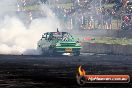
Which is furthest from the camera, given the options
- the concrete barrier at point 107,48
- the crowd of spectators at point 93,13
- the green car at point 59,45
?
the crowd of spectators at point 93,13

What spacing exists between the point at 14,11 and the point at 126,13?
19950mm

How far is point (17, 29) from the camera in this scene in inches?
1897

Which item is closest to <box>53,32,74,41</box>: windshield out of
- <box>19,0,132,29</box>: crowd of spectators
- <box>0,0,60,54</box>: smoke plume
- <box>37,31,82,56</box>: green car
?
<box>37,31,82,56</box>: green car

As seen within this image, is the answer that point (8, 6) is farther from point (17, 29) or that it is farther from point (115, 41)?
point (115, 41)

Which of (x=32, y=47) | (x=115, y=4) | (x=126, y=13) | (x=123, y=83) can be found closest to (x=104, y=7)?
(x=115, y=4)

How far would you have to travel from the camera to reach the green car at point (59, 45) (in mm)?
35531

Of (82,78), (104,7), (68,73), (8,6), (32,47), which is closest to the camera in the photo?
(82,78)

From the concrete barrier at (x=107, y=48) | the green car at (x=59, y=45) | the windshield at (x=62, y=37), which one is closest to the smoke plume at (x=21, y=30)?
the green car at (x=59, y=45)

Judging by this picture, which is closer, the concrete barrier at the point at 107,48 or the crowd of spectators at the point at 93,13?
the concrete barrier at the point at 107,48

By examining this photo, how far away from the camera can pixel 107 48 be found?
39.5m

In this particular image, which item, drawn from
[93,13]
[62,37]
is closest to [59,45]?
[62,37]

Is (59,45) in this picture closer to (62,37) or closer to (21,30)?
(62,37)

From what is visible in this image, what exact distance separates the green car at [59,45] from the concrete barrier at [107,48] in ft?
11.5

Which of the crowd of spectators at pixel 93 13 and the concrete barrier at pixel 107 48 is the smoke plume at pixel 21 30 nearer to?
the crowd of spectators at pixel 93 13
